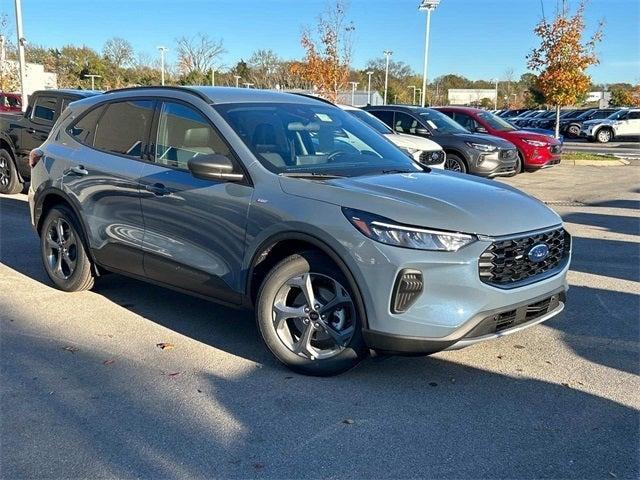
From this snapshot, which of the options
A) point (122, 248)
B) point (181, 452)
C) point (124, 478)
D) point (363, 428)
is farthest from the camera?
point (122, 248)

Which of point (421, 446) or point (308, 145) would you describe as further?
point (308, 145)

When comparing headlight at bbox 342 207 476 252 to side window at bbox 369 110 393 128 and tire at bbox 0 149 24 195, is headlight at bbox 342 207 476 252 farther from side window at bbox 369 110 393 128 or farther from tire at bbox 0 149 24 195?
side window at bbox 369 110 393 128

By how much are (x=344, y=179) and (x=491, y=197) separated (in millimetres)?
933

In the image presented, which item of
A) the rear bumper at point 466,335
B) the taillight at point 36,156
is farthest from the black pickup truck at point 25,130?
the rear bumper at point 466,335

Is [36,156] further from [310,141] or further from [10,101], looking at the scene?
[10,101]

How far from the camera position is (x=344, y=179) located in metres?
4.11

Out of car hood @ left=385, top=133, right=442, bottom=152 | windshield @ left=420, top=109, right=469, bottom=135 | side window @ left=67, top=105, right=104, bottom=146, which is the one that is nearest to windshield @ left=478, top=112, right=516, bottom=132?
windshield @ left=420, top=109, right=469, bottom=135

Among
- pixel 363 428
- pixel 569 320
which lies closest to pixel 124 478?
pixel 363 428

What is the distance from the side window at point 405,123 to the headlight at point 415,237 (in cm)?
1061

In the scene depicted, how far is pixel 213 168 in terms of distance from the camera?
4.07 m

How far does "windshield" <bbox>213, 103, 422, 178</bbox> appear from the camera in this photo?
4.37m

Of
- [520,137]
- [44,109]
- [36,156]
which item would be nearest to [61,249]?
[36,156]

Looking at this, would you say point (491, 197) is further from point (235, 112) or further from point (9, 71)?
point (9, 71)

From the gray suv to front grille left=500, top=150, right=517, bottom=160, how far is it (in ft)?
28.8
